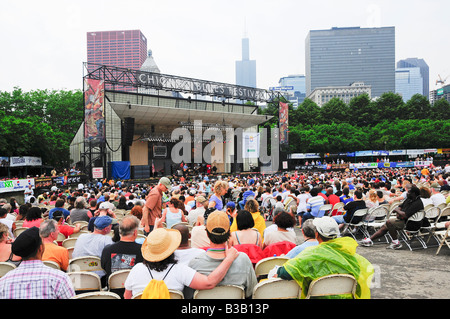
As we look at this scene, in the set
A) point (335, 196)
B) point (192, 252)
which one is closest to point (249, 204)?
point (192, 252)

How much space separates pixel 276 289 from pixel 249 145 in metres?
32.5

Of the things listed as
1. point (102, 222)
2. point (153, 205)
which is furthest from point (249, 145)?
point (102, 222)

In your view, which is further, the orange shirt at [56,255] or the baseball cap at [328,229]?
the orange shirt at [56,255]

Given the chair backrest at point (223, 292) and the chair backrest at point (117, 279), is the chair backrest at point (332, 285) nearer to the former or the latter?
the chair backrest at point (223, 292)

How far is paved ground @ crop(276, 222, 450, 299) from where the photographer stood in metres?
3.96

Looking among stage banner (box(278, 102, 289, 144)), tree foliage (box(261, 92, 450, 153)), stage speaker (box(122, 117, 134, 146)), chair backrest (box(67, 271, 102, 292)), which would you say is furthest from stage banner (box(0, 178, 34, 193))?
tree foliage (box(261, 92, 450, 153))

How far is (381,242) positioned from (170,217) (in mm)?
4782

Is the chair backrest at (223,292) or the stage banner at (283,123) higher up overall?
the stage banner at (283,123)

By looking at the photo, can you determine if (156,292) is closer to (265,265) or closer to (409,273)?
(265,265)

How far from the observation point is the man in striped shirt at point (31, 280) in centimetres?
207

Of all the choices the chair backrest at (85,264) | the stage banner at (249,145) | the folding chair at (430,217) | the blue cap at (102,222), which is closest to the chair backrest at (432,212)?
the folding chair at (430,217)

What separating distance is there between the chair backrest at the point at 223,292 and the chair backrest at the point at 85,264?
1.82 meters

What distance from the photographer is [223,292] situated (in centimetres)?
236

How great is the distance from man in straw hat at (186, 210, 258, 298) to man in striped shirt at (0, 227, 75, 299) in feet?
3.21
